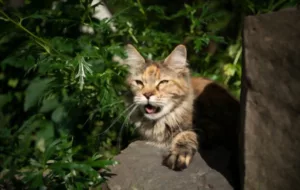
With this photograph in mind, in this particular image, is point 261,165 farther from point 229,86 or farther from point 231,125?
point 229,86

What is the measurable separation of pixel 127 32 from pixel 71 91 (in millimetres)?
776

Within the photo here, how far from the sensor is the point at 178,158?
2.99 meters

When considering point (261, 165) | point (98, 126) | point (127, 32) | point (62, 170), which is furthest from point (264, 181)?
point (127, 32)

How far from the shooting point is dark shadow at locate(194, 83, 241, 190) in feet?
9.71

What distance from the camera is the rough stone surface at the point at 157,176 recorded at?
2742mm

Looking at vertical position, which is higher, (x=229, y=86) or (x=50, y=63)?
(x=50, y=63)

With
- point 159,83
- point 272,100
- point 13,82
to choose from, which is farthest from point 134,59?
point 13,82

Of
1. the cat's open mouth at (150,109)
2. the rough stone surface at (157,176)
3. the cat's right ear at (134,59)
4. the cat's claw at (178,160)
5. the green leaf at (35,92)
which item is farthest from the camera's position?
the green leaf at (35,92)

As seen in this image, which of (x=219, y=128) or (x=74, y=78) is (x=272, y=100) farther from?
(x=74, y=78)

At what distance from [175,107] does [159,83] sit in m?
0.22

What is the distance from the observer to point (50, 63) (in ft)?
11.8

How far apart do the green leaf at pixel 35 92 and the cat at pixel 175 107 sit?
2.72 ft

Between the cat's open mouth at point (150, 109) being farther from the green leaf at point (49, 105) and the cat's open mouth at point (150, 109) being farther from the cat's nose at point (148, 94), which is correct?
the green leaf at point (49, 105)

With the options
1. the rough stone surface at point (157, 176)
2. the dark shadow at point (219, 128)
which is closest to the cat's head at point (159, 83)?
the dark shadow at point (219, 128)
